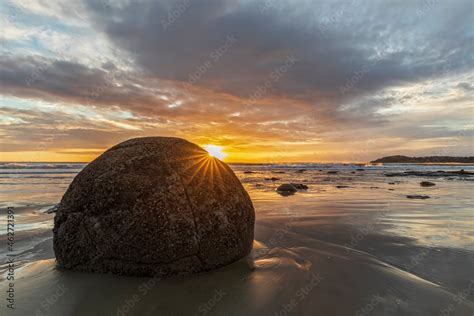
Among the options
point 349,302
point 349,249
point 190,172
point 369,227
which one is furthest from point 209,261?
point 369,227

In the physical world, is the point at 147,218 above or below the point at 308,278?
above

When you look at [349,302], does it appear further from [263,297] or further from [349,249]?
[349,249]

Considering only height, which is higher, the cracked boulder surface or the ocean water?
the cracked boulder surface

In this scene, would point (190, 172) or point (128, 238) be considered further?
point (190, 172)

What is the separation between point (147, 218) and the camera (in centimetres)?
323

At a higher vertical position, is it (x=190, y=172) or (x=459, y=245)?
(x=190, y=172)

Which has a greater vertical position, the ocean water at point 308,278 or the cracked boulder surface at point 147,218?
the cracked boulder surface at point 147,218

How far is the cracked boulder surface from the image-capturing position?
127 inches

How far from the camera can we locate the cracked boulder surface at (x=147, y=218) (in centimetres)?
323

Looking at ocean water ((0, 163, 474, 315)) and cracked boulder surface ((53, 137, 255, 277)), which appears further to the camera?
cracked boulder surface ((53, 137, 255, 277))

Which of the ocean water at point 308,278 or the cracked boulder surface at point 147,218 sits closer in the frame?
the ocean water at point 308,278

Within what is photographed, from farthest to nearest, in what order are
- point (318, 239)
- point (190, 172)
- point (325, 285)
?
1. point (318, 239)
2. point (190, 172)
3. point (325, 285)

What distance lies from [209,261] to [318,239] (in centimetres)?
234

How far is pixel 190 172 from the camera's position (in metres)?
3.73
